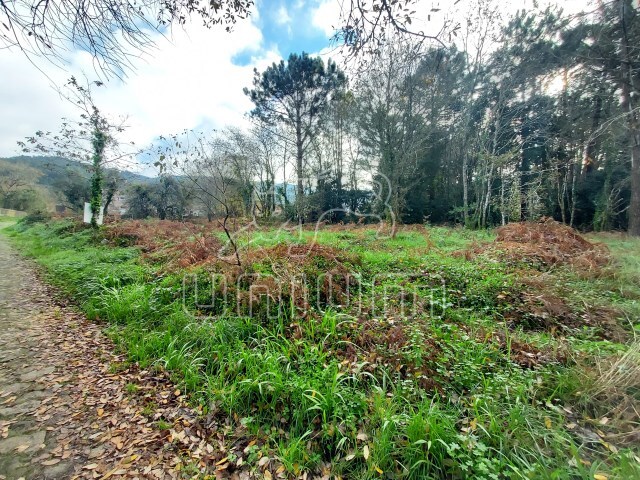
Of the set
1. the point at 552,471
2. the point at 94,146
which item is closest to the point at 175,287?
the point at 552,471

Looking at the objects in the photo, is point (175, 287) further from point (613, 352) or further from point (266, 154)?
point (266, 154)

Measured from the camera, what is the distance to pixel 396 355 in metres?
2.60

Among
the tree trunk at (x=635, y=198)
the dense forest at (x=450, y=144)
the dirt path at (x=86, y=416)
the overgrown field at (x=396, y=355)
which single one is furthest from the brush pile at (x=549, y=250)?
the dirt path at (x=86, y=416)

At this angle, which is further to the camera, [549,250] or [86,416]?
[549,250]

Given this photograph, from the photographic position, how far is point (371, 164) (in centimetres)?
1619

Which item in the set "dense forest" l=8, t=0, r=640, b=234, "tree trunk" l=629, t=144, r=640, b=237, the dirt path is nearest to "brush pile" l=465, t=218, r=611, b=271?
"dense forest" l=8, t=0, r=640, b=234

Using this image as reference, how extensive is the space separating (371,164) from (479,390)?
15.3m

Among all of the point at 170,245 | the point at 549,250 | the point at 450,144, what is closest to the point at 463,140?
the point at 450,144

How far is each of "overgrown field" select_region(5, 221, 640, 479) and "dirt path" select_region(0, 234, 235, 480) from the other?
0.14m

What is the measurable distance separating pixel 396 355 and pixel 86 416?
2781mm

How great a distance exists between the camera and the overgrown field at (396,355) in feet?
5.85

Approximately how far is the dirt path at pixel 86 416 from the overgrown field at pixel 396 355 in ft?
0.47

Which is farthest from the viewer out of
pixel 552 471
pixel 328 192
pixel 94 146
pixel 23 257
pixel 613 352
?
pixel 328 192

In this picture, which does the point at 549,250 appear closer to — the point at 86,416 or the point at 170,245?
the point at 86,416
